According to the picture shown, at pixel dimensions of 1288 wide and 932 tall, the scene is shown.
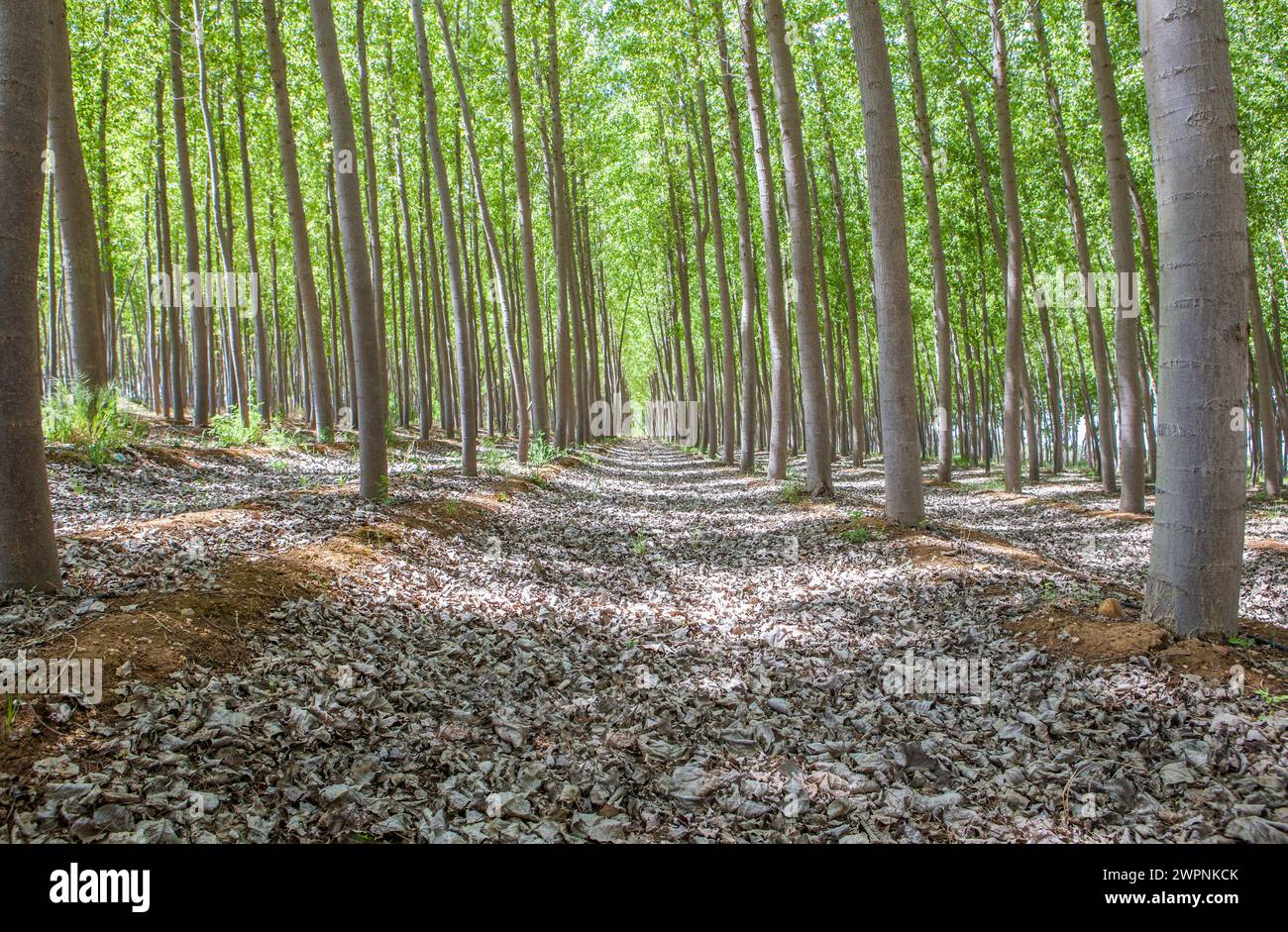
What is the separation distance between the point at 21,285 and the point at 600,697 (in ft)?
14.3

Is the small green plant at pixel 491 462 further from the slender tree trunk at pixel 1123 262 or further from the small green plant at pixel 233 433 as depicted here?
the slender tree trunk at pixel 1123 262

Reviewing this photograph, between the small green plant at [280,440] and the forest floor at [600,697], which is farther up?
the small green plant at [280,440]

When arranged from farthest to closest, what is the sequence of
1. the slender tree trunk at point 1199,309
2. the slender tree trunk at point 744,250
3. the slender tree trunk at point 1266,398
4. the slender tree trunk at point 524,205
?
the slender tree trunk at point 744,250 → the slender tree trunk at point 1266,398 → the slender tree trunk at point 524,205 → the slender tree trunk at point 1199,309

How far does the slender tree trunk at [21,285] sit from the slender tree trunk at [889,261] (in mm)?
7450

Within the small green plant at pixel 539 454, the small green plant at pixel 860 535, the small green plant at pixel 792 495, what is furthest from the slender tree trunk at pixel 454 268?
the small green plant at pixel 860 535

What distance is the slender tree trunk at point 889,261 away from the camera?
862 centimetres

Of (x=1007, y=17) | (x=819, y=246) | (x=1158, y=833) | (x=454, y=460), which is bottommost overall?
(x=1158, y=833)

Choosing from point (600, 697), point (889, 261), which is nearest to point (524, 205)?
point (889, 261)

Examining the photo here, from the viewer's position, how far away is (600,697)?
16.8 feet

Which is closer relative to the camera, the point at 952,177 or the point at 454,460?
the point at 454,460

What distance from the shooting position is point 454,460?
17.7 m
